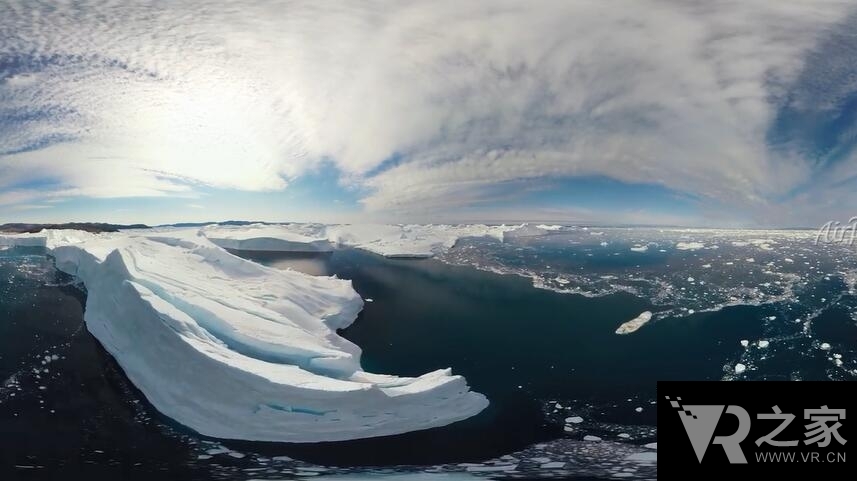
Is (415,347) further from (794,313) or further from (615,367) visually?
(794,313)

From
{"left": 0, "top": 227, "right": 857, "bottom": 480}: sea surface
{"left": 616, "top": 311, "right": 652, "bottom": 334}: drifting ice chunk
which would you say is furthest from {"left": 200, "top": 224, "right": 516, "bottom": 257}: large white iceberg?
{"left": 616, "top": 311, "right": 652, "bottom": 334}: drifting ice chunk

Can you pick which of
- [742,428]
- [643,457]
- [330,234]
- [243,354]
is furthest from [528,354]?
[243,354]

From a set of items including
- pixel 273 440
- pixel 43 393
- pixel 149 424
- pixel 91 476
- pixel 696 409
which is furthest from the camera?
pixel 43 393

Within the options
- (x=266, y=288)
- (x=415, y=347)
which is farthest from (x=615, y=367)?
(x=266, y=288)

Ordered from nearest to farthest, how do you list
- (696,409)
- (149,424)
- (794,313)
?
(696,409) → (149,424) → (794,313)

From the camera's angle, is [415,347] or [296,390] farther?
[415,347]

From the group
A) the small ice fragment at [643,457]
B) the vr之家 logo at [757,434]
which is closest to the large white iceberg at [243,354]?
the small ice fragment at [643,457]
